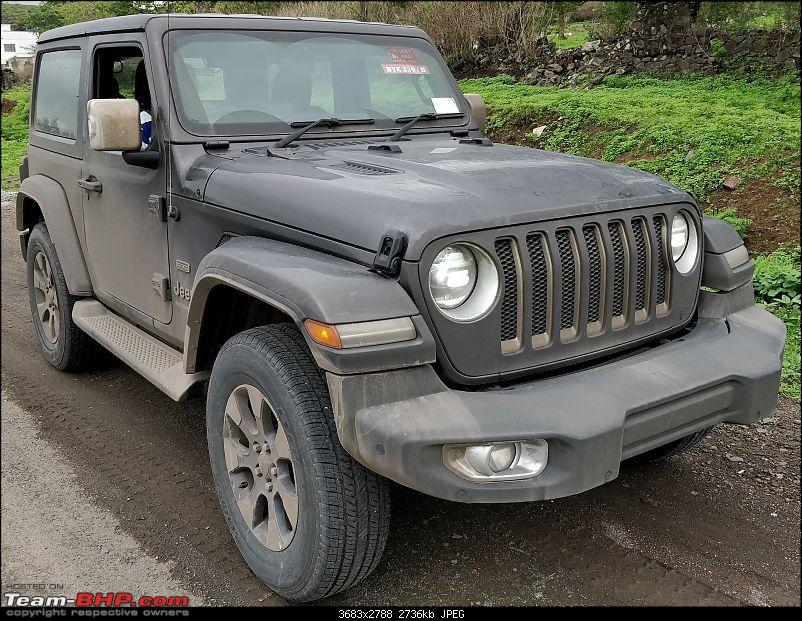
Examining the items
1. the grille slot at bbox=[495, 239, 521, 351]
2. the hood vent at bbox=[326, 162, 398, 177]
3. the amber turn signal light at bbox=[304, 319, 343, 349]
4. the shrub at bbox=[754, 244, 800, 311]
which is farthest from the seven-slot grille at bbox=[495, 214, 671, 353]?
the shrub at bbox=[754, 244, 800, 311]

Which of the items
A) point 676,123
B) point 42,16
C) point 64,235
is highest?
point 42,16

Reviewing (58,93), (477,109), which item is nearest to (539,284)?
(477,109)

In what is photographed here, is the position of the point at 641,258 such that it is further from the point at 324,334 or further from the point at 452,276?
the point at 324,334

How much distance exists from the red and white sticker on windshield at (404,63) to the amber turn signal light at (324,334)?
2.25m

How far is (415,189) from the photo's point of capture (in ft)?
9.16

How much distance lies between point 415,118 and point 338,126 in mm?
472

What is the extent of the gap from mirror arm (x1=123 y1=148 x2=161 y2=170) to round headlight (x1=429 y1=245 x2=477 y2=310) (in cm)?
170

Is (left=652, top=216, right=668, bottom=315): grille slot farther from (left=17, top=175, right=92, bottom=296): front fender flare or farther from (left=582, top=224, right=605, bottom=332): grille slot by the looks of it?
(left=17, top=175, right=92, bottom=296): front fender flare

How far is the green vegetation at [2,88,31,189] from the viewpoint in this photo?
1355cm

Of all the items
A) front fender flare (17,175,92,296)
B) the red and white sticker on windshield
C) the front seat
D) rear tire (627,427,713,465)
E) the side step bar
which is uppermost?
the red and white sticker on windshield

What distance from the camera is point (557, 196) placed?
279cm

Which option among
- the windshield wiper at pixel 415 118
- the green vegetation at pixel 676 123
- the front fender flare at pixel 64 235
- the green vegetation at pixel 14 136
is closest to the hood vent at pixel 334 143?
the windshield wiper at pixel 415 118

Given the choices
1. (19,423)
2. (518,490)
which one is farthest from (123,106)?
(518,490)

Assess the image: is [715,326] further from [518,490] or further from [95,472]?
[95,472]
